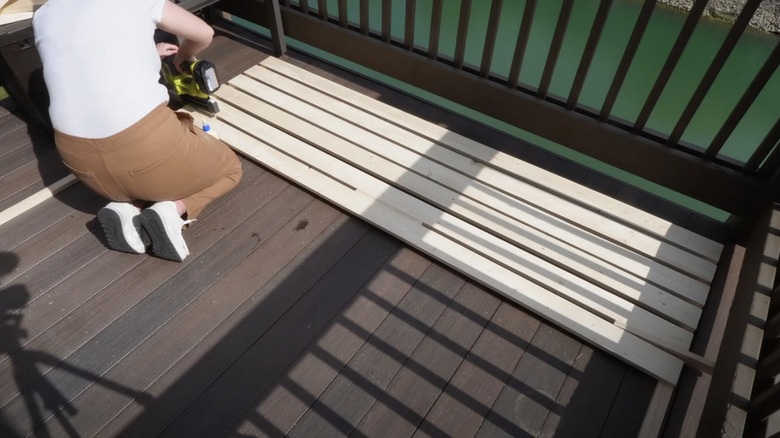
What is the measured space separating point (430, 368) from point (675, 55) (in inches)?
60.1

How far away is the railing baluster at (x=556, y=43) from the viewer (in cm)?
192

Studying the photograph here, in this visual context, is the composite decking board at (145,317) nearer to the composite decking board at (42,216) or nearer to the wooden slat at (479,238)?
the wooden slat at (479,238)

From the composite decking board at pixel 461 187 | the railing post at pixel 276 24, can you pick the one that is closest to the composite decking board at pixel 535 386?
the composite decking board at pixel 461 187

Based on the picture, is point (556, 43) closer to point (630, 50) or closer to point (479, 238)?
point (630, 50)

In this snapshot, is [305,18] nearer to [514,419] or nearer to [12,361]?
[12,361]

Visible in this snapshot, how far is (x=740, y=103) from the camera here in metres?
1.74

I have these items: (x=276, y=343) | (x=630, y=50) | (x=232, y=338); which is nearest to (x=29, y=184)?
(x=232, y=338)

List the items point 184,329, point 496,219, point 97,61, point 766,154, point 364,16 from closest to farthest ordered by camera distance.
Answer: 1. point 97,61
2. point 184,329
3. point 766,154
4. point 496,219
5. point 364,16

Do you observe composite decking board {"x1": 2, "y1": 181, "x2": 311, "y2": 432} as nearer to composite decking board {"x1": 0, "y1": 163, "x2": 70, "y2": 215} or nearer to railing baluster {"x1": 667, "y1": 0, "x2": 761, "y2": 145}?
composite decking board {"x1": 0, "y1": 163, "x2": 70, "y2": 215}

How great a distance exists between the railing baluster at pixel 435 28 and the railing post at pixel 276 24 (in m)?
0.99

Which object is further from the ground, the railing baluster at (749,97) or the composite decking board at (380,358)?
the railing baluster at (749,97)

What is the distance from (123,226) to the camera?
1774 millimetres

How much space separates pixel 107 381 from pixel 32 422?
0.74 feet

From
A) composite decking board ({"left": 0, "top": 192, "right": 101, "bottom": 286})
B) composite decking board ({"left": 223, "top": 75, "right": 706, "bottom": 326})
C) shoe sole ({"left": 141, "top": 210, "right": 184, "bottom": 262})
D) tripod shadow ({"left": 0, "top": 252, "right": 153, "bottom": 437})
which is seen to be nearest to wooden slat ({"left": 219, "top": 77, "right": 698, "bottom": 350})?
composite decking board ({"left": 223, "top": 75, "right": 706, "bottom": 326})
